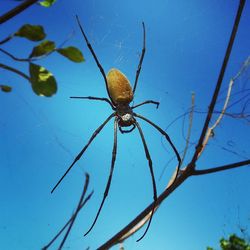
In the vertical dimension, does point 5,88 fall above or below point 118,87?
below

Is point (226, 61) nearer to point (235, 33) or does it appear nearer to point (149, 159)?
point (235, 33)

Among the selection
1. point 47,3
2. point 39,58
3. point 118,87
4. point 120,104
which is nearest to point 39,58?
point 39,58

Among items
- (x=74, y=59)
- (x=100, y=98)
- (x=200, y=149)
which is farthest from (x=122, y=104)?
(x=74, y=59)

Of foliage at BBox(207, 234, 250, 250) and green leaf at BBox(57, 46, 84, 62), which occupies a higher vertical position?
foliage at BBox(207, 234, 250, 250)

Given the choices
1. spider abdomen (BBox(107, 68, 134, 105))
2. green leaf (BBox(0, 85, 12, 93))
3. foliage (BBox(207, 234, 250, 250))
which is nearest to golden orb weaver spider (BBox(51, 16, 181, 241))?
spider abdomen (BBox(107, 68, 134, 105))

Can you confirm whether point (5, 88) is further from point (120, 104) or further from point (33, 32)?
point (120, 104)

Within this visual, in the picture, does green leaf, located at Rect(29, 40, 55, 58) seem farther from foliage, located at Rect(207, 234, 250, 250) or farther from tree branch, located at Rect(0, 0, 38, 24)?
foliage, located at Rect(207, 234, 250, 250)
